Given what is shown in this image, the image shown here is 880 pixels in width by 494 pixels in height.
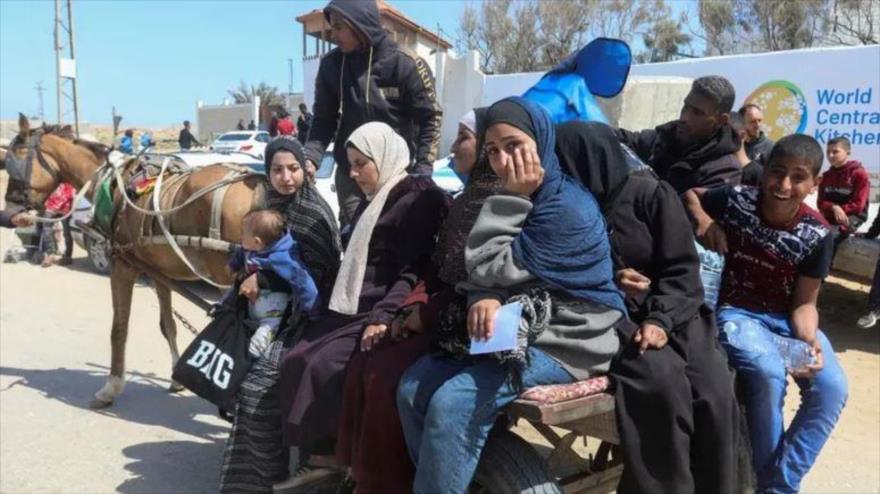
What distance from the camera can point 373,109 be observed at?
439 centimetres

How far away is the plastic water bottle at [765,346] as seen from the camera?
2771 mm

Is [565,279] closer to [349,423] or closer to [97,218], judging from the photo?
[349,423]

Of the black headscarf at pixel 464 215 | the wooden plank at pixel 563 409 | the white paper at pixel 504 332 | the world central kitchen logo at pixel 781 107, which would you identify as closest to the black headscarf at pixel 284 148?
the black headscarf at pixel 464 215

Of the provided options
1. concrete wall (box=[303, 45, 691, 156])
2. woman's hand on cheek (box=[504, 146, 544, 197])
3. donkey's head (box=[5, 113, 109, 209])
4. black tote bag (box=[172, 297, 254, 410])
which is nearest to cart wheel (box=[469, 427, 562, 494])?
woman's hand on cheek (box=[504, 146, 544, 197])

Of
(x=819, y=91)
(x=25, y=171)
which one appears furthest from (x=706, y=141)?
(x=819, y=91)

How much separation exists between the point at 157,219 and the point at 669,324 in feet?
12.1

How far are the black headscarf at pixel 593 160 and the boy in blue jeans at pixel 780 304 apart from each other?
60cm

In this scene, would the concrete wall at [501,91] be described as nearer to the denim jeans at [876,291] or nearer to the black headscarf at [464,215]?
the denim jeans at [876,291]

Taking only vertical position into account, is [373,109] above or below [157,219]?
above

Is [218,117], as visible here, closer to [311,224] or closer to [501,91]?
[501,91]

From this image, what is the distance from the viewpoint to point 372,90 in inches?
172

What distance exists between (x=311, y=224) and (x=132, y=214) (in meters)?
2.10

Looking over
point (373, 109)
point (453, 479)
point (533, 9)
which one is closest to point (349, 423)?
point (453, 479)

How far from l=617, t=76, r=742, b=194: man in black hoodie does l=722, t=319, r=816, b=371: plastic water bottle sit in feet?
2.37
